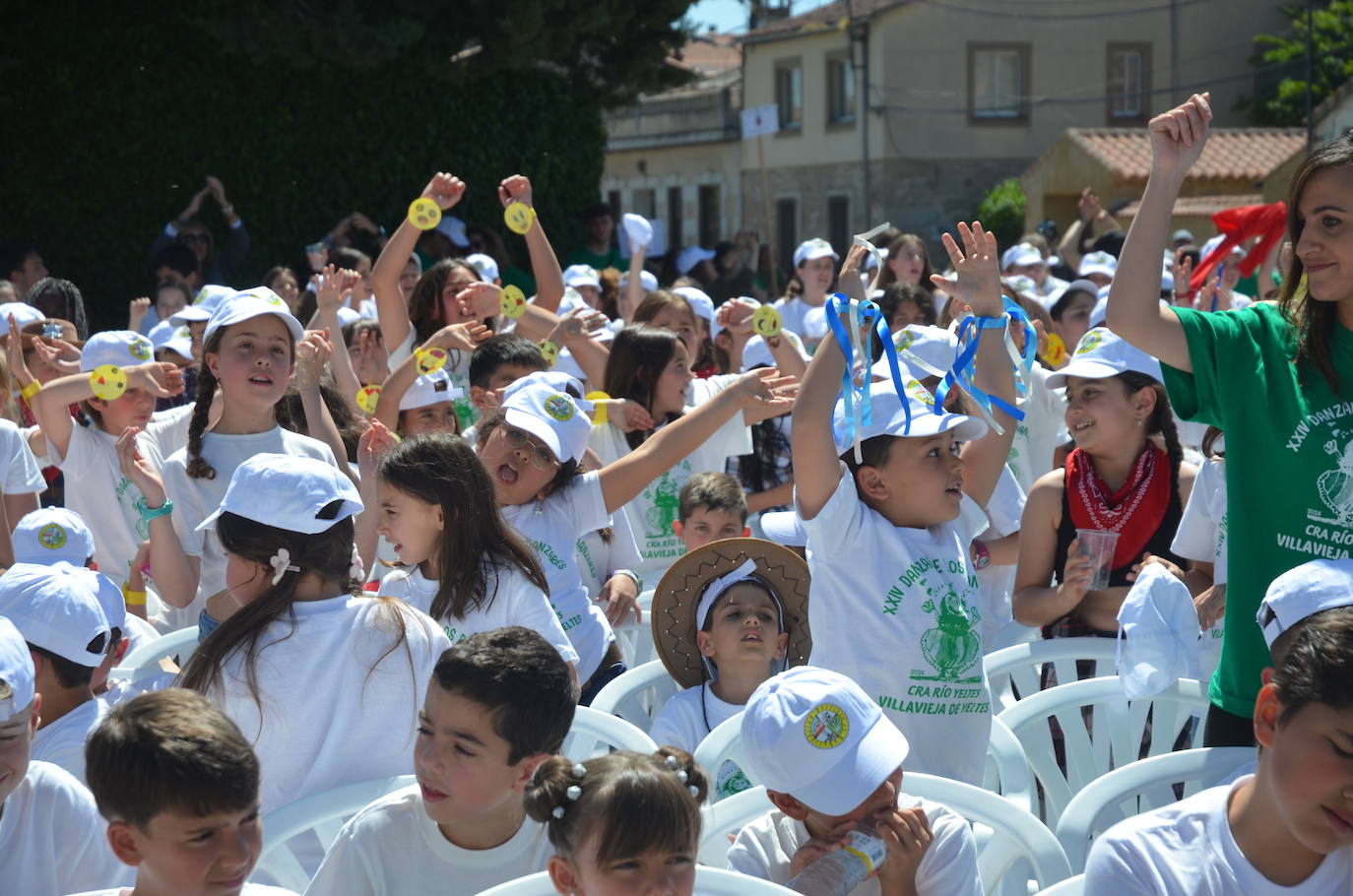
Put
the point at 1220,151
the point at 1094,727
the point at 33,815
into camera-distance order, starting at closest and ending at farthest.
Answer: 1. the point at 33,815
2. the point at 1094,727
3. the point at 1220,151

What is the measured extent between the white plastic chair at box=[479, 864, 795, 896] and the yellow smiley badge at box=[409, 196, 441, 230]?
14.5ft

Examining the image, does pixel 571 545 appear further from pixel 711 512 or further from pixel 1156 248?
pixel 1156 248

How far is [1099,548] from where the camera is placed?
4.12 metres

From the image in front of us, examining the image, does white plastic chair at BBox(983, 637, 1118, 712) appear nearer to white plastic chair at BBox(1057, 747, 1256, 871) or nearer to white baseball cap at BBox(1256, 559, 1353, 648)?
white plastic chair at BBox(1057, 747, 1256, 871)

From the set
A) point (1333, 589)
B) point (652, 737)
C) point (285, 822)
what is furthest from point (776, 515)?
point (1333, 589)

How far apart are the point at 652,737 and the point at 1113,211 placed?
27.8 meters

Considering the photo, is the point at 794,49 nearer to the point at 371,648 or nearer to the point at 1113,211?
the point at 1113,211

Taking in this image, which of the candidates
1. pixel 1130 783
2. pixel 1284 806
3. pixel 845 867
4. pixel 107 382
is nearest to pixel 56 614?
pixel 845 867

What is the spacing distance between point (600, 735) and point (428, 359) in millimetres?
2398

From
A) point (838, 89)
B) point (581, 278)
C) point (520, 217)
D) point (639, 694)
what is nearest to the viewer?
point (639, 694)

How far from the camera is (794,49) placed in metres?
41.0

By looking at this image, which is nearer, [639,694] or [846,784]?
[846,784]

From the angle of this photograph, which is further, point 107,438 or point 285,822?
point 107,438

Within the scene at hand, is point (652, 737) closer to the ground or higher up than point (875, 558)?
closer to the ground
